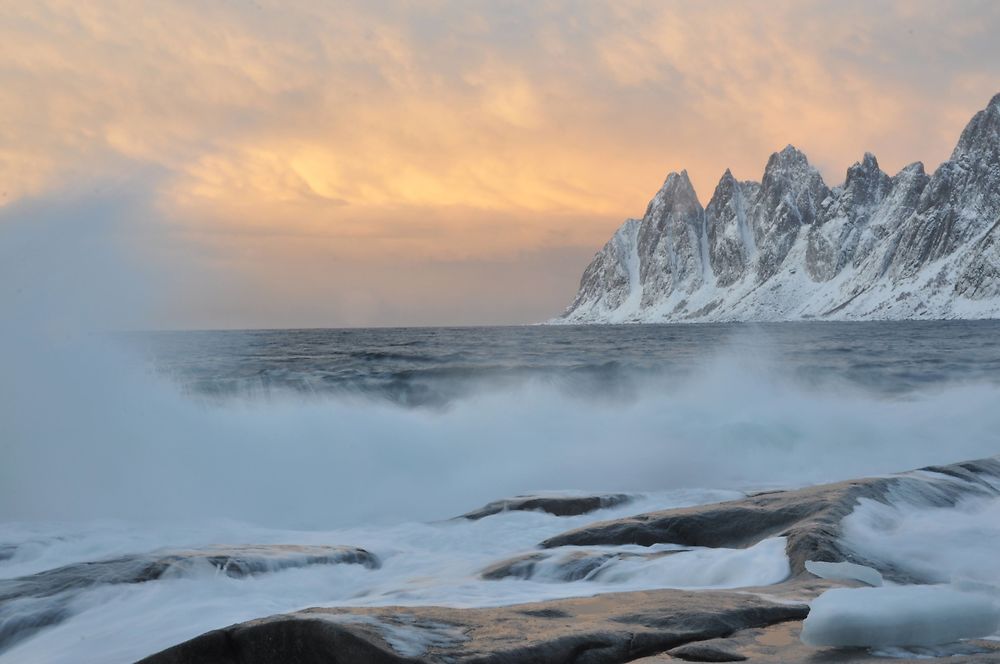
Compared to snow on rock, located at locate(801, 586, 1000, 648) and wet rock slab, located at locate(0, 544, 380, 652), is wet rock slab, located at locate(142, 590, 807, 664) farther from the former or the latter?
wet rock slab, located at locate(0, 544, 380, 652)

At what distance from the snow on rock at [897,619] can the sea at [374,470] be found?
1816 millimetres

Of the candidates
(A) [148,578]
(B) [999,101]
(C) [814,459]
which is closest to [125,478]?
(A) [148,578]

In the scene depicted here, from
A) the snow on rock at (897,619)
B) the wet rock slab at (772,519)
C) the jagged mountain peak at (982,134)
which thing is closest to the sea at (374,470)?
the wet rock slab at (772,519)

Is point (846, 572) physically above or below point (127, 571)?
above

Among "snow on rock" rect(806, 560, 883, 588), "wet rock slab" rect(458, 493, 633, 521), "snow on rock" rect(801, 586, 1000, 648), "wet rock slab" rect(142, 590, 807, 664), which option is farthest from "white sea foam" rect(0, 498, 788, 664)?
"snow on rock" rect(801, 586, 1000, 648)

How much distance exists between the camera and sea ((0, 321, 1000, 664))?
659cm

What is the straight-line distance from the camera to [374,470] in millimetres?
15586

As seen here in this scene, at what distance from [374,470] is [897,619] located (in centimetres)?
1247

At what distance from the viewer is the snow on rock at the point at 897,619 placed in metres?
3.84

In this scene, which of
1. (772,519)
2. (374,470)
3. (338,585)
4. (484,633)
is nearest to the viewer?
(484,633)

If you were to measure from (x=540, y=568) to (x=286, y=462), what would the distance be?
9.83 m

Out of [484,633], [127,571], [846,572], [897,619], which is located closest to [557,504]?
[127,571]

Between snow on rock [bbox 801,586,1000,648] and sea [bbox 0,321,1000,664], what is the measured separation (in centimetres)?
182

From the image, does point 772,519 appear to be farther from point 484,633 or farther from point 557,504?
point 484,633
